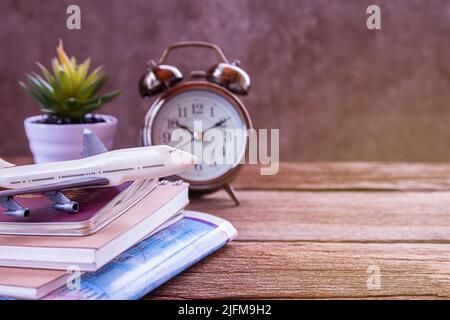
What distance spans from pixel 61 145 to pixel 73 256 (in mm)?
517

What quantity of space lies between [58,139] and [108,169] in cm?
43

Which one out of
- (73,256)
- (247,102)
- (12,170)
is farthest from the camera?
(247,102)

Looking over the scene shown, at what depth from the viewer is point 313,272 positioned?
81 cm

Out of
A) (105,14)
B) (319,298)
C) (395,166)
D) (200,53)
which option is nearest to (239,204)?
(319,298)

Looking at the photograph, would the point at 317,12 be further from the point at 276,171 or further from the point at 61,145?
the point at 61,145

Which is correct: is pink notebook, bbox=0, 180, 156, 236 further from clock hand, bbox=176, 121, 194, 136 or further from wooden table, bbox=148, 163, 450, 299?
clock hand, bbox=176, 121, 194, 136

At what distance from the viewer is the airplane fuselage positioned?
762mm

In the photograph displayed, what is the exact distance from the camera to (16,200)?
83 cm

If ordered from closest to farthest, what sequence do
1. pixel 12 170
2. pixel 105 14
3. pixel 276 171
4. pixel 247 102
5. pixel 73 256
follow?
pixel 73 256 < pixel 12 170 < pixel 276 171 < pixel 105 14 < pixel 247 102

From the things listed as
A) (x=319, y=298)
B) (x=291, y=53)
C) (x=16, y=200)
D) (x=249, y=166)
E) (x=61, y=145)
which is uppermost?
(x=291, y=53)

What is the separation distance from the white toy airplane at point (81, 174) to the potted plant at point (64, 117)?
37cm

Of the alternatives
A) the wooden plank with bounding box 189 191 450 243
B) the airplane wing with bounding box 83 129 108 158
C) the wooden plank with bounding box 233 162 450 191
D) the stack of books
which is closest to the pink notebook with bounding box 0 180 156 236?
the stack of books

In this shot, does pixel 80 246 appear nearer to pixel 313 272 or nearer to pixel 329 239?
pixel 313 272

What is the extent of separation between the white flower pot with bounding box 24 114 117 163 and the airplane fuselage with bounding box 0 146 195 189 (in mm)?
370
